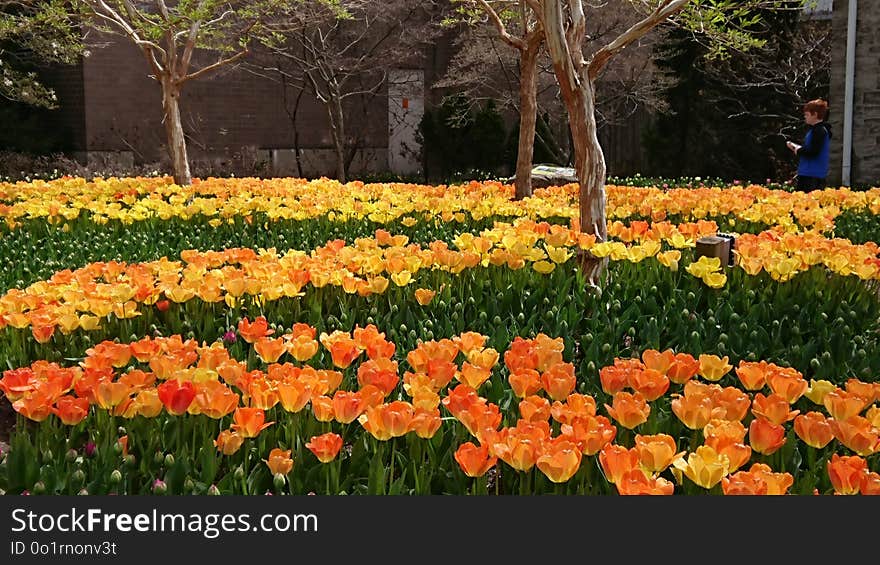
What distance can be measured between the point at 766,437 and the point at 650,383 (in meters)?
0.38

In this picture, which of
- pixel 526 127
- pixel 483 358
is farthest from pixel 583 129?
pixel 526 127

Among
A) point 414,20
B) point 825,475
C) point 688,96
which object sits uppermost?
point 414,20

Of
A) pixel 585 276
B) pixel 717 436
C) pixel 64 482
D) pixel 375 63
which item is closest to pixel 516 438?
pixel 717 436

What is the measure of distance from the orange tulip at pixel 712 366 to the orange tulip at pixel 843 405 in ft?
1.35

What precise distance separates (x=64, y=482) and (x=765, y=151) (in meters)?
17.4

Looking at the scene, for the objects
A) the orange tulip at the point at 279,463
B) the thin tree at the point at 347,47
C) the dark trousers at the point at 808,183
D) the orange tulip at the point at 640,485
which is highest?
the thin tree at the point at 347,47

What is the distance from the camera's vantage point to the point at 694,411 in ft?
7.20

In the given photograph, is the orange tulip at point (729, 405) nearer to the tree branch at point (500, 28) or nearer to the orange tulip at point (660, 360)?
the orange tulip at point (660, 360)

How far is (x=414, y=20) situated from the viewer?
66.3ft

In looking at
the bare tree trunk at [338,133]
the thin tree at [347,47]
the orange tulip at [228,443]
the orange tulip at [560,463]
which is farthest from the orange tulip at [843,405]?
the bare tree trunk at [338,133]

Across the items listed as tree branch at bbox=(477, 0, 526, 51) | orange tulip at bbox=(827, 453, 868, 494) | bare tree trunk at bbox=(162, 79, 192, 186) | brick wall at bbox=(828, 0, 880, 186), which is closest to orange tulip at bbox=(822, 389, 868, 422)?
orange tulip at bbox=(827, 453, 868, 494)

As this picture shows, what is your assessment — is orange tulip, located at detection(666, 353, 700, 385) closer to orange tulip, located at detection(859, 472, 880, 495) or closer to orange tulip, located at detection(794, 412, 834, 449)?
orange tulip, located at detection(794, 412, 834, 449)

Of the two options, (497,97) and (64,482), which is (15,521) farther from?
(497,97)

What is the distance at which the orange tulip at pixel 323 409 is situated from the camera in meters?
2.22
